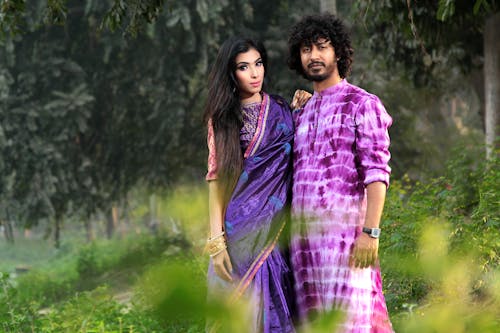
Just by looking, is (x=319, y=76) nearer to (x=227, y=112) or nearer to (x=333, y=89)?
(x=333, y=89)

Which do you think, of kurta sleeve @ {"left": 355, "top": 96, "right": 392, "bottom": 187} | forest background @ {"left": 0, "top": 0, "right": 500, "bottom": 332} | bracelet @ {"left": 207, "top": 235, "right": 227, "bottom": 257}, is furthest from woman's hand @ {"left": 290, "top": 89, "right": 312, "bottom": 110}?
forest background @ {"left": 0, "top": 0, "right": 500, "bottom": 332}

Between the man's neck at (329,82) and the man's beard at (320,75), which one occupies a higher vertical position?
the man's beard at (320,75)

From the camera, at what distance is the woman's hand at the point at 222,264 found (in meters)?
3.23

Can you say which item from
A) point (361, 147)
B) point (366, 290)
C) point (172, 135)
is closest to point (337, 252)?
point (366, 290)

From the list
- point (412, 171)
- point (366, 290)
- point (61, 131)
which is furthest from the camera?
point (412, 171)

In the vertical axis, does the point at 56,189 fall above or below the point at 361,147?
below

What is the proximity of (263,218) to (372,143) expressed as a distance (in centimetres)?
58

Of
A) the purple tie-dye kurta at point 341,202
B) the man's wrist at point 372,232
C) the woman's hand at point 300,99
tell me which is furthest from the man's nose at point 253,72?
the man's wrist at point 372,232

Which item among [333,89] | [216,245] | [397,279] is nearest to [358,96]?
[333,89]

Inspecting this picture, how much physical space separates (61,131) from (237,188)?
11.4 meters

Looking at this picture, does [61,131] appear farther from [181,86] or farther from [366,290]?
[366,290]

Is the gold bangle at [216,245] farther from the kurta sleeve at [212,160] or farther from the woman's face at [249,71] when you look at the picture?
the woman's face at [249,71]

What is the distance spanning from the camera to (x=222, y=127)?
3.33m

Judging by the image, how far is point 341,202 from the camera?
3012 mm
